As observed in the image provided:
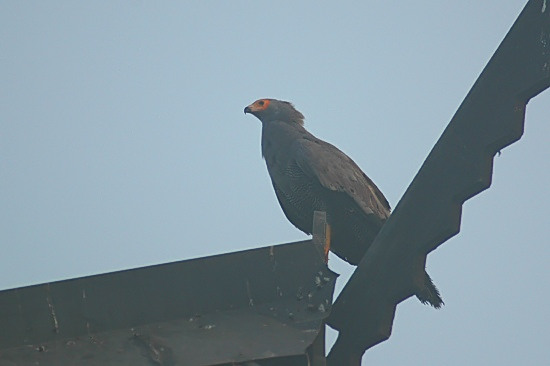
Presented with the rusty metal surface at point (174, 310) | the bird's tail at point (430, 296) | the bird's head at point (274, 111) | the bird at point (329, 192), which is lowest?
the rusty metal surface at point (174, 310)

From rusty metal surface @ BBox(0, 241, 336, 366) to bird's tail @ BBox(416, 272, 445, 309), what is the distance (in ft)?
7.53

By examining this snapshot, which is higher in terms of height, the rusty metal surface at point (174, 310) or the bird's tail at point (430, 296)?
the bird's tail at point (430, 296)

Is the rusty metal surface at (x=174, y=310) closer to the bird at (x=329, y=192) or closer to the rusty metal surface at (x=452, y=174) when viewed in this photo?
the rusty metal surface at (x=452, y=174)

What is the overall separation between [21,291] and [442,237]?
5.39 ft

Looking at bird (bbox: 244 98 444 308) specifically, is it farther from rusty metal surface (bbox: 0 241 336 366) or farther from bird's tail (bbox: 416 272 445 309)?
rusty metal surface (bbox: 0 241 336 366)

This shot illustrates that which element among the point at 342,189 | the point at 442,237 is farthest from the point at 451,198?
the point at 342,189

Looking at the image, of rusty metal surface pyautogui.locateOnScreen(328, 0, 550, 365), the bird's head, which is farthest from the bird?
rusty metal surface pyautogui.locateOnScreen(328, 0, 550, 365)

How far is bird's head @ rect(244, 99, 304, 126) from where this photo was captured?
920cm

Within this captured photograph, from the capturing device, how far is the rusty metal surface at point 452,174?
11.3 feet

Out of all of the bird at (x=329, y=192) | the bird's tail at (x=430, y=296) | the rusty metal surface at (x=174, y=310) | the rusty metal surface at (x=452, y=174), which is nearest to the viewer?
the rusty metal surface at (x=452, y=174)

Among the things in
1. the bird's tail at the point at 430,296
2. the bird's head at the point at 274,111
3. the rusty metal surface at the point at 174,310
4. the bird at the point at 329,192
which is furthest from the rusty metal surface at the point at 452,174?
the bird's head at the point at 274,111

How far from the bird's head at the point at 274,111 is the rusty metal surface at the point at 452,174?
17.7 feet

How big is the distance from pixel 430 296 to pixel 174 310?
2612mm

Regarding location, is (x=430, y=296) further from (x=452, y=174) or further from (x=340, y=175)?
(x=452, y=174)
